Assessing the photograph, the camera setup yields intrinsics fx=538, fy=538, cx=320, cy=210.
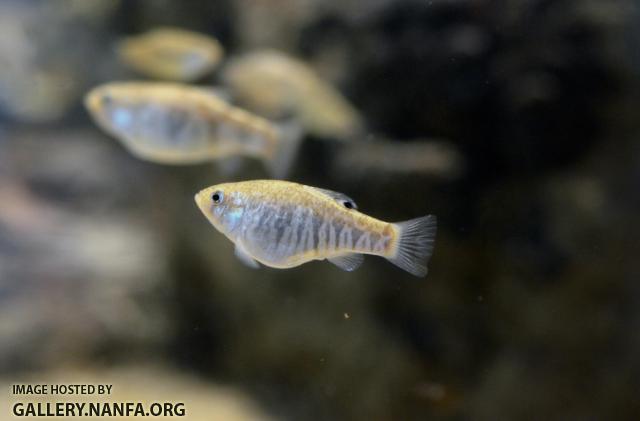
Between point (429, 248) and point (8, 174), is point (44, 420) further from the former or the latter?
point (8, 174)

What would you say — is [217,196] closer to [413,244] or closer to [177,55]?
[413,244]

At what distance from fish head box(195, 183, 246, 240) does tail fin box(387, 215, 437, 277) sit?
43 cm

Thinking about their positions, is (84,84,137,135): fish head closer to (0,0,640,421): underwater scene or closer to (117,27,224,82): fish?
(0,0,640,421): underwater scene

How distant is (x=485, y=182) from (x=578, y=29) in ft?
3.78

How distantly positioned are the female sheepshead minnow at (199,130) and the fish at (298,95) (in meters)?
1.15

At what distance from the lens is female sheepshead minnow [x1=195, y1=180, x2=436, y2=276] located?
55.0 inches

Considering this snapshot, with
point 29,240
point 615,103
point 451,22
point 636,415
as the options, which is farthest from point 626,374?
point 29,240

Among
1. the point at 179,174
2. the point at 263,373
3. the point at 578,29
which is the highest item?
the point at 179,174

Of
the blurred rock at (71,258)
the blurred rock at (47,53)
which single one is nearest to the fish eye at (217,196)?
the blurred rock at (71,258)

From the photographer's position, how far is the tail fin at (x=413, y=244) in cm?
143

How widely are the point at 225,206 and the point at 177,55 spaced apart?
2.84 meters

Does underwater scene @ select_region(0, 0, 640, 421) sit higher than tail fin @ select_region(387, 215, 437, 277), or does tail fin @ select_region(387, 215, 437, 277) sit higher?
underwater scene @ select_region(0, 0, 640, 421)

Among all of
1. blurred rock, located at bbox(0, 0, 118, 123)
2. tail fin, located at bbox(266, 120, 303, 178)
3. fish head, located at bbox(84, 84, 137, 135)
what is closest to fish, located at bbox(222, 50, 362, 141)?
fish head, located at bbox(84, 84, 137, 135)

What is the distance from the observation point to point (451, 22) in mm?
3328
